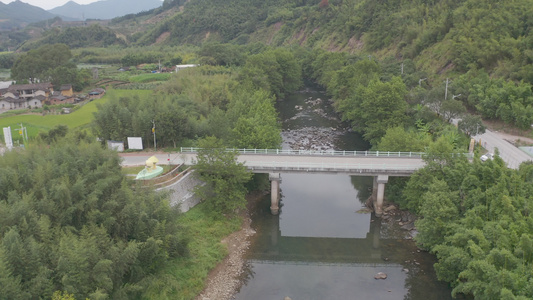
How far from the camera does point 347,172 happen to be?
3634 cm

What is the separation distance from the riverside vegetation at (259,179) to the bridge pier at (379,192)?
5.56 feet

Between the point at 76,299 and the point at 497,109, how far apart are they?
158 feet

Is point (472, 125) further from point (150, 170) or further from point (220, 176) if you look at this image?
point (150, 170)

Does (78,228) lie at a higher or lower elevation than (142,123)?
lower

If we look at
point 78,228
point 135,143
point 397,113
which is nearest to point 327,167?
point 397,113

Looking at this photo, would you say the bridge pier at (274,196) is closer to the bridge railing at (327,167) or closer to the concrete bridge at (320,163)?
the concrete bridge at (320,163)

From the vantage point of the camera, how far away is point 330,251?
3269cm

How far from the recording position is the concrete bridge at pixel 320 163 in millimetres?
36406

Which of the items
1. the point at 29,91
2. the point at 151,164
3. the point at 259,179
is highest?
the point at 29,91

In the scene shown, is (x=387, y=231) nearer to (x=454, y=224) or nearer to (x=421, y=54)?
(x=454, y=224)

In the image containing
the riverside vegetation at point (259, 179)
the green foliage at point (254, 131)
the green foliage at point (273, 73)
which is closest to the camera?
the riverside vegetation at point (259, 179)

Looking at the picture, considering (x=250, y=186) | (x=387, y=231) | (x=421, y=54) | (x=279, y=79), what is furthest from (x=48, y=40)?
(x=387, y=231)

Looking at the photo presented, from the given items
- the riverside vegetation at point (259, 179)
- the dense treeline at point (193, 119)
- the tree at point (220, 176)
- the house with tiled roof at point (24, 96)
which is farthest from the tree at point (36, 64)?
the tree at point (220, 176)

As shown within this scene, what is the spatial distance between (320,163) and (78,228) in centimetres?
2095
